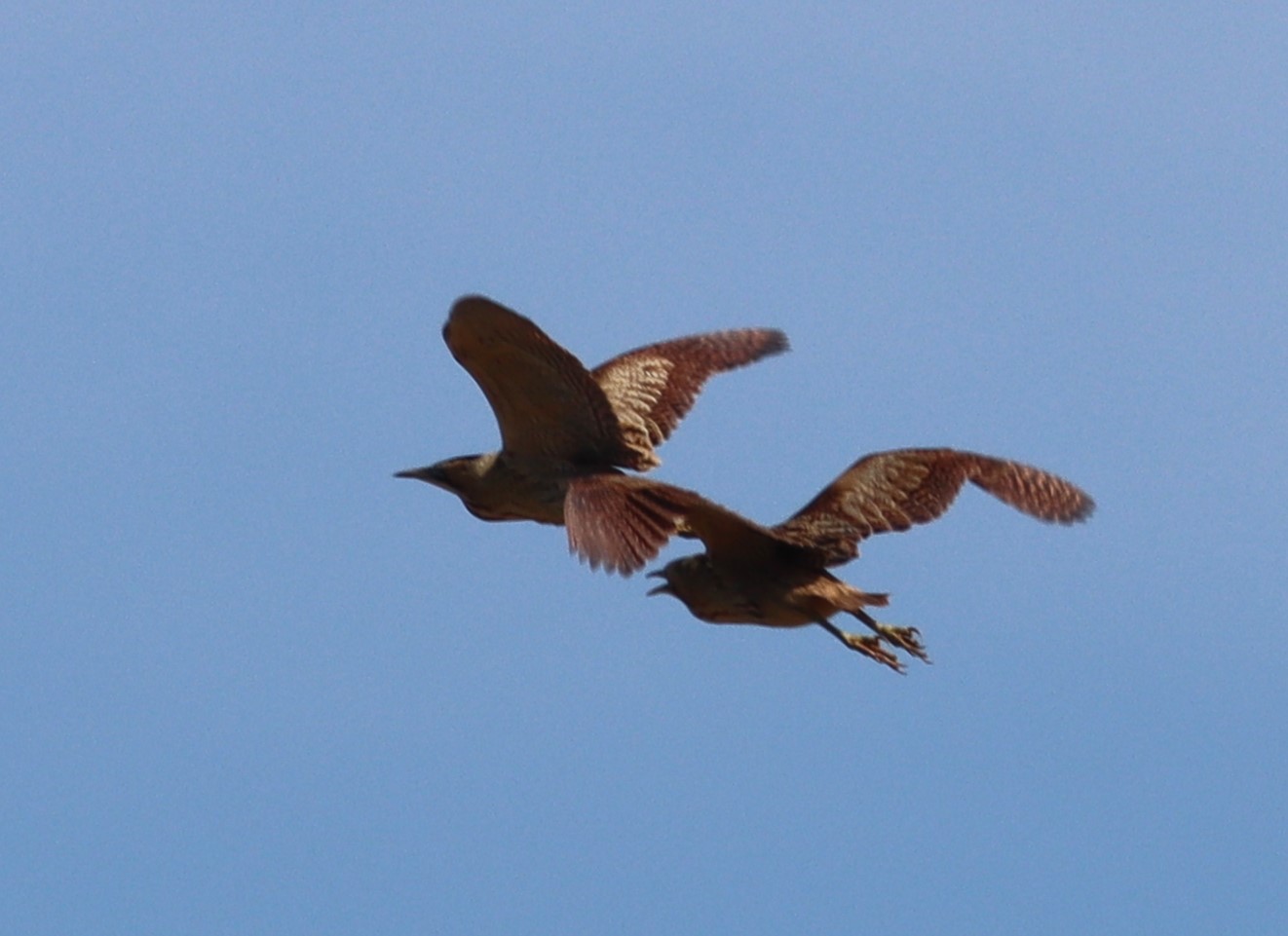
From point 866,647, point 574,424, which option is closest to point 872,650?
point 866,647

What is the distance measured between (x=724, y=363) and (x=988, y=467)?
3.19 m

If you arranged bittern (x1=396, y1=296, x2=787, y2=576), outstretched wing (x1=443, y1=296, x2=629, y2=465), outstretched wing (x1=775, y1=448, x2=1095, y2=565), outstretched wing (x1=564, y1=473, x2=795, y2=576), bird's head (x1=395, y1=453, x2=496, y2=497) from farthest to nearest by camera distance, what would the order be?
1. bird's head (x1=395, y1=453, x2=496, y2=497)
2. outstretched wing (x1=443, y1=296, x2=629, y2=465)
3. outstretched wing (x1=775, y1=448, x2=1095, y2=565)
4. bittern (x1=396, y1=296, x2=787, y2=576)
5. outstretched wing (x1=564, y1=473, x2=795, y2=576)

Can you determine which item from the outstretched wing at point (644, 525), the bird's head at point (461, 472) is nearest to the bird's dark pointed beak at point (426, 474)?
the bird's head at point (461, 472)

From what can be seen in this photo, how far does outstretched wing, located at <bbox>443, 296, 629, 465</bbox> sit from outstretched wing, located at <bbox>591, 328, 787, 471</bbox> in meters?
0.38

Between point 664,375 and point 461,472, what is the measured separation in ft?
5.56

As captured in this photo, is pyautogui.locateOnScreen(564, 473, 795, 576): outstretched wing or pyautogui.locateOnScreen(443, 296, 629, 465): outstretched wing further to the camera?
pyautogui.locateOnScreen(443, 296, 629, 465): outstretched wing

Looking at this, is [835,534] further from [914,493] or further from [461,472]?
[461,472]

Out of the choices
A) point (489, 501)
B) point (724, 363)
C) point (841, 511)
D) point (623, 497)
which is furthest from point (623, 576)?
point (724, 363)

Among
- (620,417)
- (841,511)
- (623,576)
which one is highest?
(620,417)

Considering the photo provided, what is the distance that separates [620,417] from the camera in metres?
13.8

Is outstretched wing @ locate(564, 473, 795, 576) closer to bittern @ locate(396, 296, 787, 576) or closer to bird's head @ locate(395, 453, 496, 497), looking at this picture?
bittern @ locate(396, 296, 787, 576)

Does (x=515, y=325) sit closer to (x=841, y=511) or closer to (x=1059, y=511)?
(x=841, y=511)

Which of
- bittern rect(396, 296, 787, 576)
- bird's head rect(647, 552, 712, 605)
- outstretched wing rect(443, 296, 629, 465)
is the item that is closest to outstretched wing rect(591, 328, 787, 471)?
bittern rect(396, 296, 787, 576)

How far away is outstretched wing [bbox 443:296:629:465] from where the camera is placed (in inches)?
474
